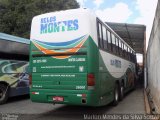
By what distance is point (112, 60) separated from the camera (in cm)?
1140

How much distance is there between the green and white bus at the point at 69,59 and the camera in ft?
29.0

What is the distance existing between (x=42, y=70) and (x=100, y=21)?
256 centimetres

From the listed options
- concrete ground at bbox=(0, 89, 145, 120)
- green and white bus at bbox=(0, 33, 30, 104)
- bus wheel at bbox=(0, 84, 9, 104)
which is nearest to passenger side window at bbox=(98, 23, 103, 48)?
concrete ground at bbox=(0, 89, 145, 120)

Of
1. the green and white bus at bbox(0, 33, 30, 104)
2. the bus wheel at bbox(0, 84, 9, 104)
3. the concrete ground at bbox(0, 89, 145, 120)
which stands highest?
the green and white bus at bbox(0, 33, 30, 104)

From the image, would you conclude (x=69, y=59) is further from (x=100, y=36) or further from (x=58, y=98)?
(x=100, y=36)

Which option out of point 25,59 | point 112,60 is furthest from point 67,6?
point 112,60

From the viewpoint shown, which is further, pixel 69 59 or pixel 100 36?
pixel 100 36

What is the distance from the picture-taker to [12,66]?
12.9m

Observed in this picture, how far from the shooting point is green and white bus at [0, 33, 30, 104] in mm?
12398

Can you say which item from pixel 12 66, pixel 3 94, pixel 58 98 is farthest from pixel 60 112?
pixel 12 66

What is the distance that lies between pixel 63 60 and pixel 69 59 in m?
0.21

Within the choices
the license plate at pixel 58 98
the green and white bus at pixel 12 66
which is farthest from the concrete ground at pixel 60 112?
the green and white bus at pixel 12 66

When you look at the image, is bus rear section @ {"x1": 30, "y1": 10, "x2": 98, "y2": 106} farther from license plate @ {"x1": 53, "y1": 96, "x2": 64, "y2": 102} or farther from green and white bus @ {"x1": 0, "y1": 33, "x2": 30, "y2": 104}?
green and white bus @ {"x1": 0, "y1": 33, "x2": 30, "y2": 104}

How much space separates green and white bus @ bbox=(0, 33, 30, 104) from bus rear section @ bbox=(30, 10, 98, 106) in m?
3.08
